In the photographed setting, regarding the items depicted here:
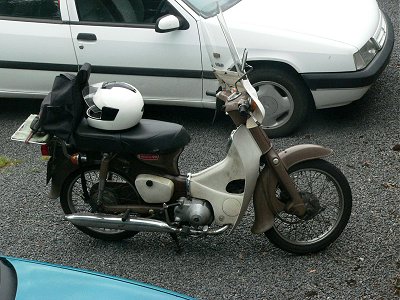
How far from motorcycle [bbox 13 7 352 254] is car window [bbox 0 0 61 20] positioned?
200 centimetres

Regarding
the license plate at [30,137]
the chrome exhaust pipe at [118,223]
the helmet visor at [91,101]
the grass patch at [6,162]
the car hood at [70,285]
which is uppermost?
the car hood at [70,285]

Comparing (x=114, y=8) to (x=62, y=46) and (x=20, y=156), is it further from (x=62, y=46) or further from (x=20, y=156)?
(x=20, y=156)

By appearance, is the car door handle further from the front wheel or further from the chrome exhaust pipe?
the front wheel

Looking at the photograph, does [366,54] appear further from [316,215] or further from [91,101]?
[91,101]

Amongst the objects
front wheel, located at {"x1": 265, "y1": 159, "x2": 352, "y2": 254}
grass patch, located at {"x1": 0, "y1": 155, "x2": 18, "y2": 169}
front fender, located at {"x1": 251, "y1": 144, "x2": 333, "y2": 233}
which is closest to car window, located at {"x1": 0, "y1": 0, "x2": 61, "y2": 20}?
grass patch, located at {"x1": 0, "y1": 155, "x2": 18, "y2": 169}

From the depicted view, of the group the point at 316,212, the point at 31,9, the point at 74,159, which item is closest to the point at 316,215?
the point at 316,212

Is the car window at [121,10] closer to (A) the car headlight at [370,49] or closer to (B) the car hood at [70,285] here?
(A) the car headlight at [370,49]

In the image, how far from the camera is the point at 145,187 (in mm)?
4172

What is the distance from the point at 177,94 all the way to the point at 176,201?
1905mm

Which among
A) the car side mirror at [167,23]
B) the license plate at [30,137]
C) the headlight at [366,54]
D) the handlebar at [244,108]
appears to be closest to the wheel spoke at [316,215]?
the handlebar at [244,108]

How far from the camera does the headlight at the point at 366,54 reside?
18.3 feet

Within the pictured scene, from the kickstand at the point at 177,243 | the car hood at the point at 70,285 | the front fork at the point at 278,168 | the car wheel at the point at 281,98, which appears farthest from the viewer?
the car wheel at the point at 281,98

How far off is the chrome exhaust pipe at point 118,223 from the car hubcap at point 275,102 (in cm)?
199

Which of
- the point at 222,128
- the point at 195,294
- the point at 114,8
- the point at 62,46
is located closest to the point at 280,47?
the point at 222,128
